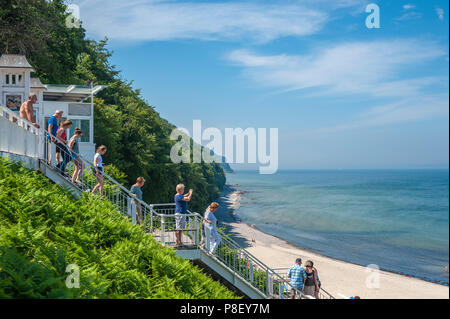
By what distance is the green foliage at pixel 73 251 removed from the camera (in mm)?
6020

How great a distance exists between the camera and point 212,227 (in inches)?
503

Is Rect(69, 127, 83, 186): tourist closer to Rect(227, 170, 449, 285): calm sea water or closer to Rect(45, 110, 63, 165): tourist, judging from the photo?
Rect(45, 110, 63, 165): tourist

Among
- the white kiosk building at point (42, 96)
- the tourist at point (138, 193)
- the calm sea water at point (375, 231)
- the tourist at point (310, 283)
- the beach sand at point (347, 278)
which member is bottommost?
the calm sea water at point (375, 231)

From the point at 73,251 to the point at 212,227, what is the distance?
17.2 feet

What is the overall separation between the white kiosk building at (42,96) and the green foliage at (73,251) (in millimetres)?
5591

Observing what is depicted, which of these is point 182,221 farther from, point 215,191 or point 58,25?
point 215,191

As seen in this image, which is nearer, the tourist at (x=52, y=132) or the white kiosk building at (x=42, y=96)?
the tourist at (x=52, y=132)

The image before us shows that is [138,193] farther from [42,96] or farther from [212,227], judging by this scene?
[42,96]

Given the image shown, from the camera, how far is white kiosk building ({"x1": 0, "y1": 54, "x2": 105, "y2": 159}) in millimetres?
15922

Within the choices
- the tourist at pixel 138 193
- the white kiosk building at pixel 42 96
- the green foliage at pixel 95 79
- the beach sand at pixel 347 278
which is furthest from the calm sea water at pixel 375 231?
the tourist at pixel 138 193

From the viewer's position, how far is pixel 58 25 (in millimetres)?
36062

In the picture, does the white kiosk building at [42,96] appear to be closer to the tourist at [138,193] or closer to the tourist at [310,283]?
the tourist at [138,193]

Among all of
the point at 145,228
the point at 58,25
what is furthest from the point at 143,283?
the point at 58,25

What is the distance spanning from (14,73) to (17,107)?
131 centimetres
